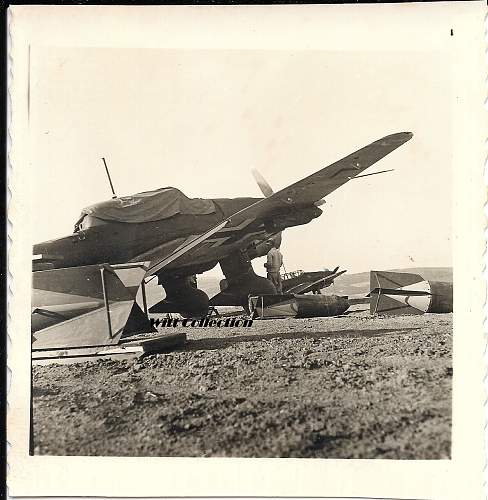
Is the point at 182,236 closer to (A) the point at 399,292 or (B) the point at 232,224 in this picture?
(B) the point at 232,224

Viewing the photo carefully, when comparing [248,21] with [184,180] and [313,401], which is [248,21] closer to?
[184,180]

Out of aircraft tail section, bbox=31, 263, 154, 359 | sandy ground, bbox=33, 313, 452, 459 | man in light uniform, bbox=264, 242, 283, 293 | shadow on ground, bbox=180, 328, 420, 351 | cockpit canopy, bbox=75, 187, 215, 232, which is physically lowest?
sandy ground, bbox=33, 313, 452, 459

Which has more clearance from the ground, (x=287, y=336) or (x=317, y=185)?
(x=317, y=185)

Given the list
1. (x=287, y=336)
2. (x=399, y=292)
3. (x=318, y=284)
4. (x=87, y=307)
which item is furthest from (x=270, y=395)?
(x=87, y=307)

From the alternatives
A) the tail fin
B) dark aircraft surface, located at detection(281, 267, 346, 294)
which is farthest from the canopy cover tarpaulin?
the tail fin

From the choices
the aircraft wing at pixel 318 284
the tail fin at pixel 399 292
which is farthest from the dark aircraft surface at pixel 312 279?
the tail fin at pixel 399 292

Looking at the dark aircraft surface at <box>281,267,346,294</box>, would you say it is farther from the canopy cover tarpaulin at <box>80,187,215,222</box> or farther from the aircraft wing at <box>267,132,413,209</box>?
the canopy cover tarpaulin at <box>80,187,215,222</box>

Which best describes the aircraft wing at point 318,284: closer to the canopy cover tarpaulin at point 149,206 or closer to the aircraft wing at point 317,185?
the aircraft wing at point 317,185
